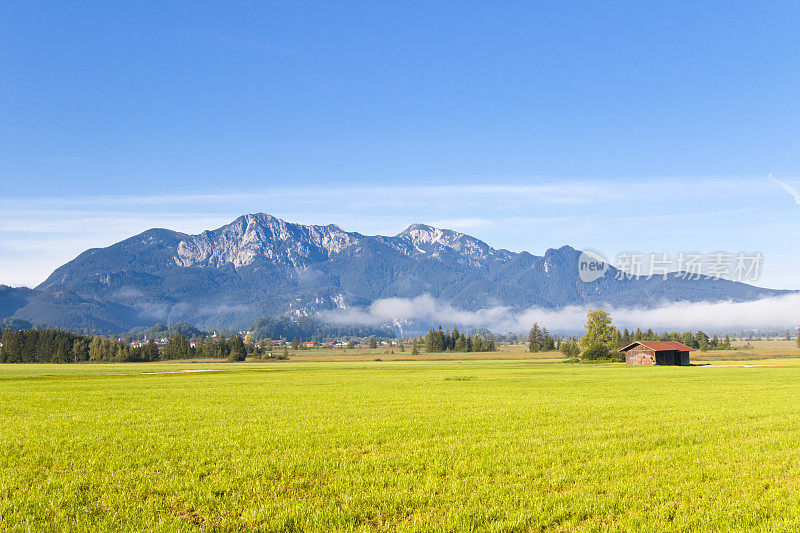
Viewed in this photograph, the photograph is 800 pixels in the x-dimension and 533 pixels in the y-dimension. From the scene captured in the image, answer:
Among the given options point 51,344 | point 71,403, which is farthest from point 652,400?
point 51,344

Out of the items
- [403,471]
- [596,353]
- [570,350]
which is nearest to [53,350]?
[570,350]

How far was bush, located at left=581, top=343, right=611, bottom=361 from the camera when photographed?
431 feet

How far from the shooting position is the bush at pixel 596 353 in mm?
131250

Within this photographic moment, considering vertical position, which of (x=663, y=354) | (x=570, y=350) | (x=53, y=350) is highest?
(x=663, y=354)

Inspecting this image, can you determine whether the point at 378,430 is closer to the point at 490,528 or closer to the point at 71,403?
the point at 490,528

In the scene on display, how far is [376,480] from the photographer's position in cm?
1383

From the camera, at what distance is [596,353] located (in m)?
132

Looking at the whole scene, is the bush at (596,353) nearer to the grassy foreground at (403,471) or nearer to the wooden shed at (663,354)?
the wooden shed at (663,354)

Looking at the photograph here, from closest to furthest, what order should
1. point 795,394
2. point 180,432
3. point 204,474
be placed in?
point 204,474 < point 180,432 < point 795,394

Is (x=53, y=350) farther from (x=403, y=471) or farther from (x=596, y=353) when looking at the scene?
(x=403, y=471)

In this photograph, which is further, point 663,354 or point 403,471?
point 663,354

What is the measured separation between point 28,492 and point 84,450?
5135 millimetres

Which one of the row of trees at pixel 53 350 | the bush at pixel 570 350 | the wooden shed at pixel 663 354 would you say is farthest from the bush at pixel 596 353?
the row of trees at pixel 53 350

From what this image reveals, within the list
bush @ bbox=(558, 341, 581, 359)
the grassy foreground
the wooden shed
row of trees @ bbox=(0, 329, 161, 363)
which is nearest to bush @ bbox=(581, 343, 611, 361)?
the wooden shed
